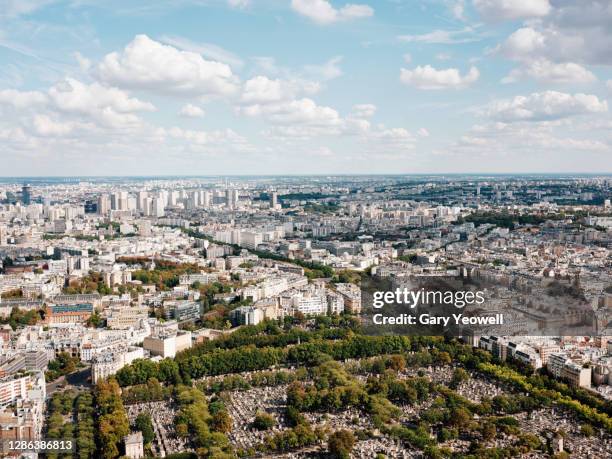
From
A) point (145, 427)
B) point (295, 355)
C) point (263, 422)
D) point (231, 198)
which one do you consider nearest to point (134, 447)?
point (145, 427)

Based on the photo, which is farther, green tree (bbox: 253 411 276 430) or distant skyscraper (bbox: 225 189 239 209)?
distant skyscraper (bbox: 225 189 239 209)

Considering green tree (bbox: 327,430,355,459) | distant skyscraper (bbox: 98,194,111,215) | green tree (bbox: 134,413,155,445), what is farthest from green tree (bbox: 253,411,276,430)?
distant skyscraper (bbox: 98,194,111,215)

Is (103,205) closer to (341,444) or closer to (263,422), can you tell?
(263,422)

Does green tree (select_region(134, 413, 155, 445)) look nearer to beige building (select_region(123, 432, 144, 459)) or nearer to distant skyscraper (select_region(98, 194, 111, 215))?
beige building (select_region(123, 432, 144, 459))

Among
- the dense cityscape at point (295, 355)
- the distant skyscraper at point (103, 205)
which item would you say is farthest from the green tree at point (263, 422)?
the distant skyscraper at point (103, 205)

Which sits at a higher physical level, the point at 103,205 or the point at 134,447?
the point at 103,205

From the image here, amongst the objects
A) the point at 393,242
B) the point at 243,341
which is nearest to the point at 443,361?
the point at 243,341

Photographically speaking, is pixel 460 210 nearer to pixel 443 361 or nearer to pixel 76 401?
pixel 443 361

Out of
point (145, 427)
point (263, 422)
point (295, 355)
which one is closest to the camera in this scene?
point (145, 427)
